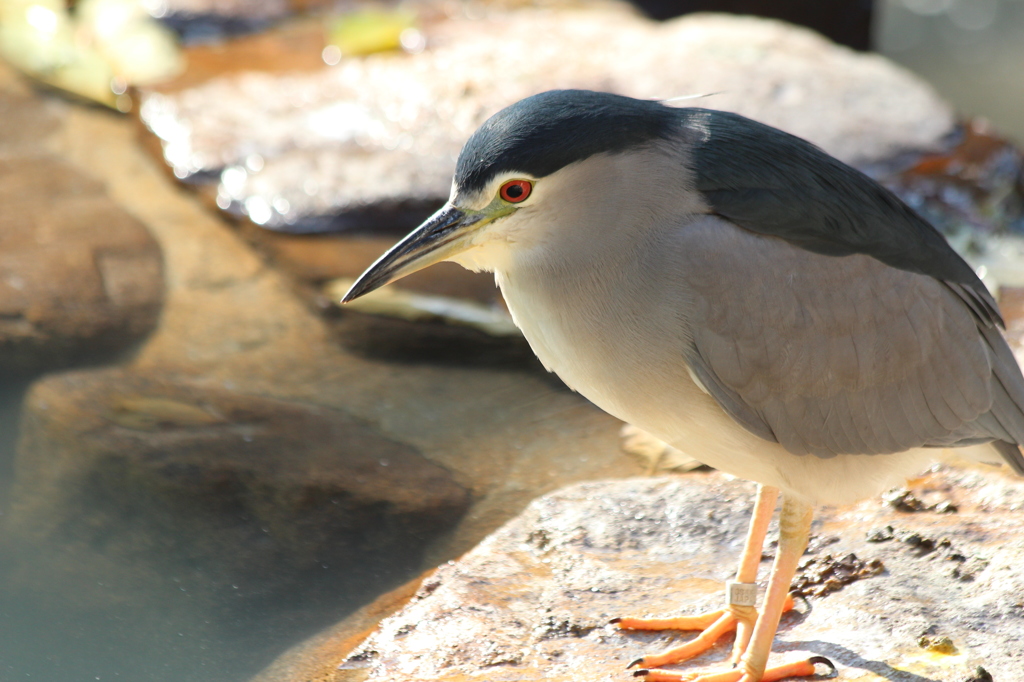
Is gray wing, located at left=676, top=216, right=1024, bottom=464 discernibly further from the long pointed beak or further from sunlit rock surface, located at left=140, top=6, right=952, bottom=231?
sunlit rock surface, located at left=140, top=6, right=952, bottom=231

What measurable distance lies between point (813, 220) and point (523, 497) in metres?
1.90

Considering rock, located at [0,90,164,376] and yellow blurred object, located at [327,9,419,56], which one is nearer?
A: rock, located at [0,90,164,376]

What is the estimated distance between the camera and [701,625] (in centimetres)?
329

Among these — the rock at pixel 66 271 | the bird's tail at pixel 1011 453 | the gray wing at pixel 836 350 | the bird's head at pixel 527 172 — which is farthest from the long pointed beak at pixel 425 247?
the rock at pixel 66 271

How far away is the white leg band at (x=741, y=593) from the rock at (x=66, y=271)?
3235mm

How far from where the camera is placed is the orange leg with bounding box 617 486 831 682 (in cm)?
299

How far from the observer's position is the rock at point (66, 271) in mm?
4867

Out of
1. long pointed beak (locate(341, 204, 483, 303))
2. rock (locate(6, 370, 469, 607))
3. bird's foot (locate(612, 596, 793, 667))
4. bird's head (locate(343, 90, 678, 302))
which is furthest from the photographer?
rock (locate(6, 370, 469, 607))

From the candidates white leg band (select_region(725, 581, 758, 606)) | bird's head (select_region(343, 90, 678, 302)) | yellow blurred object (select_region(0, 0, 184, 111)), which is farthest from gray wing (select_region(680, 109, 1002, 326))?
yellow blurred object (select_region(0, 0, 184, 111))

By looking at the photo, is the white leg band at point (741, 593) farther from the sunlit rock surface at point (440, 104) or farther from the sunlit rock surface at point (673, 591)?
the sunlit rock surface at point (440, 104)

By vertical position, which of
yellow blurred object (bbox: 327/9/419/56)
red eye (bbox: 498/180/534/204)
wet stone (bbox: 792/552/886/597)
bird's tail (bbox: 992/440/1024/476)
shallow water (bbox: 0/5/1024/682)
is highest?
yellow blurred object (bbox: 327/9/419/56)

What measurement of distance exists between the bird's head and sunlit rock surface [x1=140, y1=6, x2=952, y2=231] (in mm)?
3186

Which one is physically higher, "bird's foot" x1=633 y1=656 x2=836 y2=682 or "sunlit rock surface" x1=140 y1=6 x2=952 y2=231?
"sunlit rock surface" x1=140 y1=6 x2=952 y2=231

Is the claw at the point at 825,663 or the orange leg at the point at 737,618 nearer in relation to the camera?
the claw at the point at 825,663
